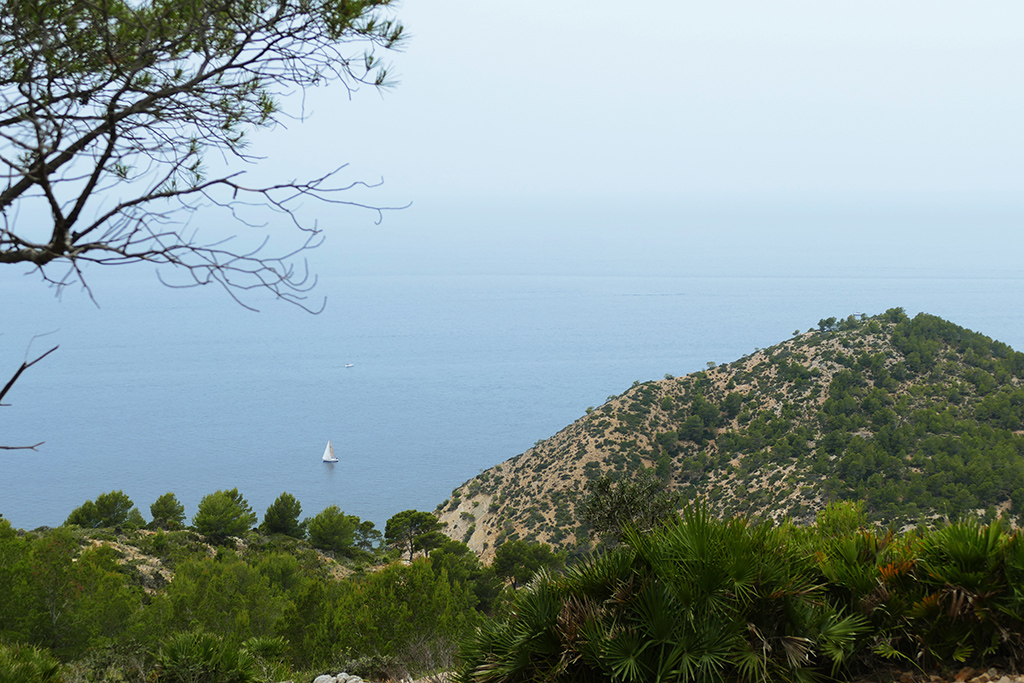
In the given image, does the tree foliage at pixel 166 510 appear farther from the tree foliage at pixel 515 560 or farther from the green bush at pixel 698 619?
the green bush at pixel 698 619

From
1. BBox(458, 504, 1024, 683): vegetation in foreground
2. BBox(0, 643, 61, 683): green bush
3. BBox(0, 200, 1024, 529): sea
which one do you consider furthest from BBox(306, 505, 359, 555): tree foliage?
BBox(0, 200, 1024, 529): sea

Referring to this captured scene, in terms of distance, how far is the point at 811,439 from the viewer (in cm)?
4200

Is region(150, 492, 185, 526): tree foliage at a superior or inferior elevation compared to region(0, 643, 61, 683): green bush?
inferior

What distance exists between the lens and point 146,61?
13.5ft

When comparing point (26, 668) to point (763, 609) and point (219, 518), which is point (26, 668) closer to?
point (763, 609)

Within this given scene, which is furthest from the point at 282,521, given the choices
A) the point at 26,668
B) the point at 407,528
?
the point at 26,668

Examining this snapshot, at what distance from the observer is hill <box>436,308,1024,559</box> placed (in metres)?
35.1

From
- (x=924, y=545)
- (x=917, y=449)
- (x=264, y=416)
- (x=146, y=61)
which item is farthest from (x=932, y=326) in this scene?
(x=264, y=416)

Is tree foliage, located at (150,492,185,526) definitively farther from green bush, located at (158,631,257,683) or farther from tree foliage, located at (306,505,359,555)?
green bush, located at (158,631,257,683)

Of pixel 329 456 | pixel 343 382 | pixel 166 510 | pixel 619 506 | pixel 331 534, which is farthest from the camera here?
pixel 343 382

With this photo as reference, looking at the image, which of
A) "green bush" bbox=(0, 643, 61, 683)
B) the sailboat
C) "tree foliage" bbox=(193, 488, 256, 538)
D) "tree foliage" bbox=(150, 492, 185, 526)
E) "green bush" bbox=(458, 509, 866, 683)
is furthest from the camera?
the sailboat

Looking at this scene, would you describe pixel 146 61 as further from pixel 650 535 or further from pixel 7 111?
pixel 650 535

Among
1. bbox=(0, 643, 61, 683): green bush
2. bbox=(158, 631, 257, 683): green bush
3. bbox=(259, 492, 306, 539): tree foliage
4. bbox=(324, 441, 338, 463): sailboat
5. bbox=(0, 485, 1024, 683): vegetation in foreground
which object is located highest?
bbox=(0, 485, 1024, 683): vegetation in foreground

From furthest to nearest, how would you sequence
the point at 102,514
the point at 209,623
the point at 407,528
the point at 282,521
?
the point at 407,528
the point at 282,521
the point at 102,514
the point at 209,623
